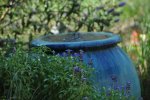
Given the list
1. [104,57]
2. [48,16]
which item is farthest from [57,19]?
[104,57]

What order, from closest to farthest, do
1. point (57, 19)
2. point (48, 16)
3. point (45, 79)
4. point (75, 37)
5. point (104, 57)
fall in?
point (45, 79) → point (104, 57) → point (75, 37) → point (48, 16) → point (57, 19)

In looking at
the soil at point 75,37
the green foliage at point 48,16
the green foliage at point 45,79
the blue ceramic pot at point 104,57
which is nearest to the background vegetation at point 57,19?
the green foliage at point 48,16

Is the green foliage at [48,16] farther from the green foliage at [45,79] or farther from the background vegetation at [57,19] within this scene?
the green foliage at [45,79]

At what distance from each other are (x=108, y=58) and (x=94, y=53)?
123mm

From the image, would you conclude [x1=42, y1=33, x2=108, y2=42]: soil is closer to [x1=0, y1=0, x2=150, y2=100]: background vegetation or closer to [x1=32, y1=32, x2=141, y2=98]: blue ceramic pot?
[x1=32, y1=32, x2=141, y2=98]: blue ceramic pot

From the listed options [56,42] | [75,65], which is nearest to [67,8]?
[56,42]

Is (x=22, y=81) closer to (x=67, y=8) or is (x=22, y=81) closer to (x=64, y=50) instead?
(x=64, y=50)

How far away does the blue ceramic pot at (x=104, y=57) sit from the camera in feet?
10.8

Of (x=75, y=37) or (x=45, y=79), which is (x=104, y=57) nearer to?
(x=75, y=37)

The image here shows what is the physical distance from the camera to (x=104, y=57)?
3.39 metres

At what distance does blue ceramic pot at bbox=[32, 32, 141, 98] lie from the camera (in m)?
3.29

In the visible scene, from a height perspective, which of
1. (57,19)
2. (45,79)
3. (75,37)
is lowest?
(45,79)

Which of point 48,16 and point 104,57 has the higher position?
point 48,16

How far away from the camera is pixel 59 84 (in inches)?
109
